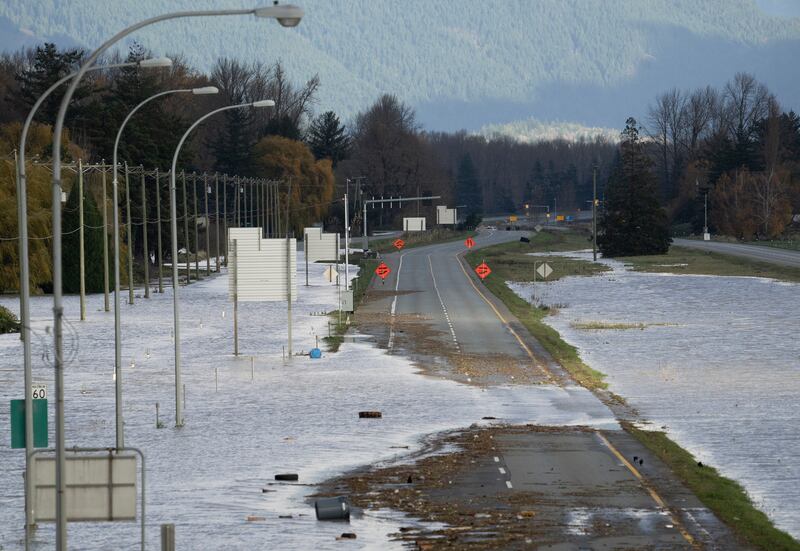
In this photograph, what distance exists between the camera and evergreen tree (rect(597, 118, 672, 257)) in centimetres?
15175

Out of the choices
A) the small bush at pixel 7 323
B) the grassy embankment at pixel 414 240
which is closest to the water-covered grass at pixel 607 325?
the small bush at pixel 7 323

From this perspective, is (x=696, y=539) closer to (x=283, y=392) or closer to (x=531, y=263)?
(x=283, y=392)

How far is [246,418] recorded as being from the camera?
4059 cm

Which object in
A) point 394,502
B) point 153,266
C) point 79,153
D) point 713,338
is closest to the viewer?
point 394,502

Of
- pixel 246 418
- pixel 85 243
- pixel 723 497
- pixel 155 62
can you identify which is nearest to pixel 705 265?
pixel 85 243

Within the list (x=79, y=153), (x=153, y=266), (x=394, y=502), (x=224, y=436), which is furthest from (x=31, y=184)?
(x=394, y=502)

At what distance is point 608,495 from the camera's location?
28453mm

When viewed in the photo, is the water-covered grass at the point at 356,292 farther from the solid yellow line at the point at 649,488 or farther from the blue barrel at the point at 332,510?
the blue barrel at the point at 332,510

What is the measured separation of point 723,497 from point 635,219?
126 m

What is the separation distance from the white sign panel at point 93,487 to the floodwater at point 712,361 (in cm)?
1247

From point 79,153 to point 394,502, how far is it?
91.9 meters

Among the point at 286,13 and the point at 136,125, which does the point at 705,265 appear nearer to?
the point at 136,125

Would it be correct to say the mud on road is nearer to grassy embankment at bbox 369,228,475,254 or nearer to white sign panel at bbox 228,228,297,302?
white sign panel at bbox 228,228,297,302

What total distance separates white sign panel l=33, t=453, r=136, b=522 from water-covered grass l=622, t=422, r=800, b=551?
11.3m
